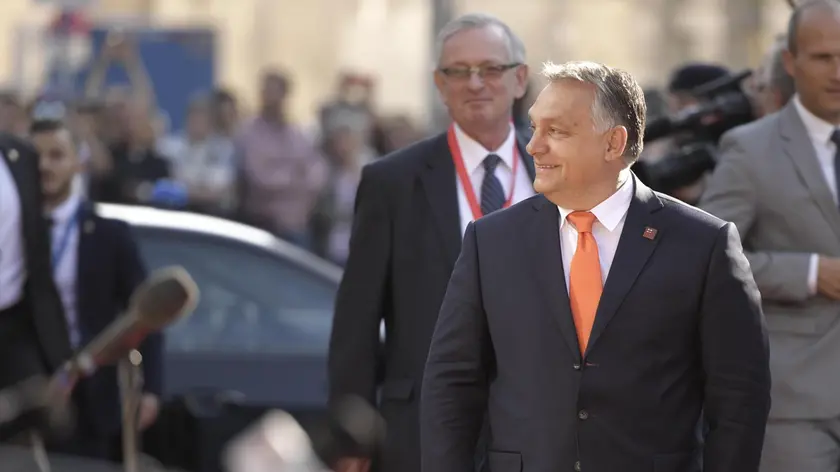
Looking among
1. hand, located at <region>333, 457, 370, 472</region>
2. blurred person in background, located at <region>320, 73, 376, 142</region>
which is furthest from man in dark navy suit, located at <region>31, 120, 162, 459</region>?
blurred person in background, located at <region>320, 73, 376, 142</region>

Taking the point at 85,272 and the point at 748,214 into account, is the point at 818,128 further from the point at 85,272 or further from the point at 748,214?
the point at 85,272

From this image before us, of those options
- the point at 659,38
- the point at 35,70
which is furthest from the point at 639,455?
the point at 659,38

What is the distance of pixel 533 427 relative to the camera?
16.0 feet

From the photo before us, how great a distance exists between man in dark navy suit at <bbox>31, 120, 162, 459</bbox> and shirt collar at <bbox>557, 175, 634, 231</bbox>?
12.1ft

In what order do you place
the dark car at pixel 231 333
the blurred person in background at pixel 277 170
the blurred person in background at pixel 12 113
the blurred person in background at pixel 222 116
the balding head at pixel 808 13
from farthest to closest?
1. the blurred person in background at pixel 222 116
2. the blurred person in background at pixel 277 170
3. the blurred person in background at pixel 12 113
4. the dark car at pixel 231 333
5. the balding head at pixel 808 13

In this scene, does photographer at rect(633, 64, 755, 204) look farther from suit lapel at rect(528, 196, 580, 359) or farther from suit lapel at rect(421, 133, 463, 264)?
suit lapel at rect(528, 196, 580, 359)

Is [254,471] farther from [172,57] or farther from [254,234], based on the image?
[172,57]

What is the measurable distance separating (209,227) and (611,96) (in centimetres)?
515

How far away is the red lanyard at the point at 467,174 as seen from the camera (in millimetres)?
6262

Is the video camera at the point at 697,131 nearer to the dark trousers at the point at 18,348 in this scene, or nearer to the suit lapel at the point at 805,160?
the suit lapel at the point at 805,160

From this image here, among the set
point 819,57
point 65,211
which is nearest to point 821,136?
point 819,57

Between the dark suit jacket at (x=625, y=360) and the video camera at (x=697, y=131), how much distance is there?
2024mm

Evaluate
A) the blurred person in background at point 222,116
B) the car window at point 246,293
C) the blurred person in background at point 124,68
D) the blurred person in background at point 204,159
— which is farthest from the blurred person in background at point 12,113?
the car window at point 246,293

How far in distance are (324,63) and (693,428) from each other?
97.1 feet
